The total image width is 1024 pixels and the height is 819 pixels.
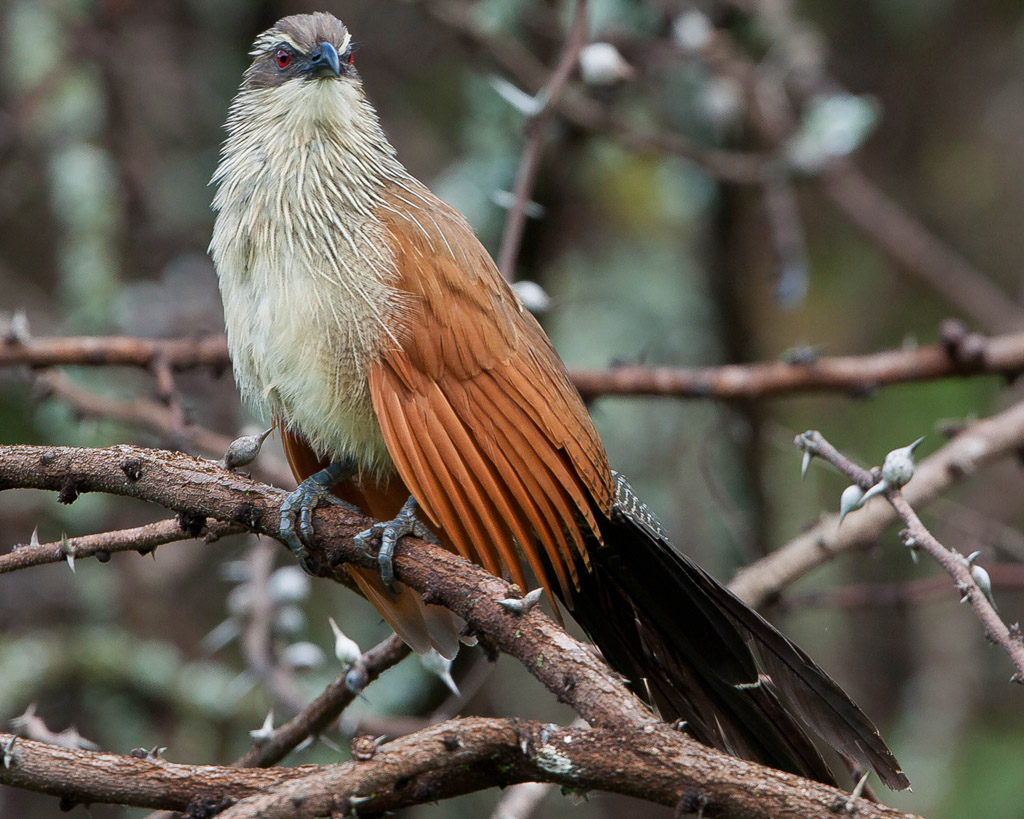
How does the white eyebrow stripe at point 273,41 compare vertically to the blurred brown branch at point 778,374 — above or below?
above

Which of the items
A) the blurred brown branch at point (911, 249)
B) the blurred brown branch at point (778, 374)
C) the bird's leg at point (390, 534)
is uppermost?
the blurred brown branch at point (911, 249)

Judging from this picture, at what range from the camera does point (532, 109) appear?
2.99 metres

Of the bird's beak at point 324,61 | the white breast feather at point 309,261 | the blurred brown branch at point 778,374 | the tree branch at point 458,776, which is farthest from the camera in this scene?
the blurred brown branch at point 778,374

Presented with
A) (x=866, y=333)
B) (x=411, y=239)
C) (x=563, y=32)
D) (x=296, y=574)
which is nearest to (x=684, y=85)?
(x=563, y=32)

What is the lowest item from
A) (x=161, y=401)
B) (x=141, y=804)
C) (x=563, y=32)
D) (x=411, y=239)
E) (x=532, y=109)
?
(x=141, y=804)

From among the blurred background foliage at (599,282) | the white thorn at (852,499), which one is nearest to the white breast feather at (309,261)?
the blurred background foliage at (599,282)

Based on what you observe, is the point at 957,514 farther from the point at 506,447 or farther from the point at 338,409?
the point at 338,409

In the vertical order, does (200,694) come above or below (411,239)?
below

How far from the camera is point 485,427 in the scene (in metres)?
2.41

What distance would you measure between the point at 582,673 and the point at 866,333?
5.37m

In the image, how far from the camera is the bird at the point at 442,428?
7.36 feet

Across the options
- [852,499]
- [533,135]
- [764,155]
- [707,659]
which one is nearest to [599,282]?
[764,155]

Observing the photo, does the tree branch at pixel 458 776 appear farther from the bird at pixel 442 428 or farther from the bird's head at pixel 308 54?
the bird's head at pixel 308 54

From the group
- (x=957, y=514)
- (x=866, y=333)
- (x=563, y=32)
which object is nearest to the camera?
(x=957, y=514)
